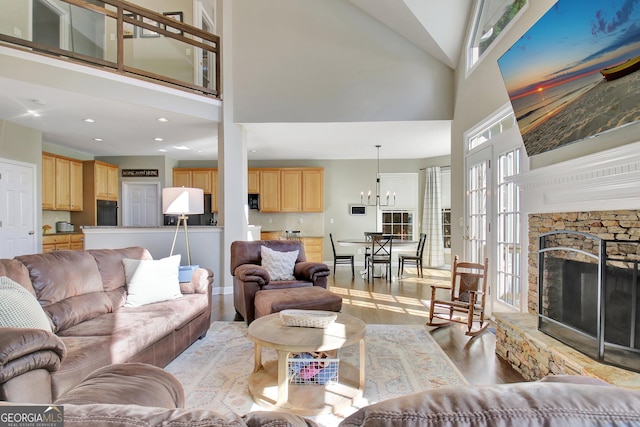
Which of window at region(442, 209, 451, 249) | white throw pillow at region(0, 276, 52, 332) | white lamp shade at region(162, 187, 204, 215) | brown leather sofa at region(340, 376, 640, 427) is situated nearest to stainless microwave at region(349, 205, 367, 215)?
window at region(442, 209, 451, 249)

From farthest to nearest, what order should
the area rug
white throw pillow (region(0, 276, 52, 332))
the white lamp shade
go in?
the white lamp shade, the area rug, white throw pillow (region(0, 276, 52, 332))

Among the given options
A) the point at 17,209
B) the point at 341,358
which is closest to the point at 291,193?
the point at 17,209

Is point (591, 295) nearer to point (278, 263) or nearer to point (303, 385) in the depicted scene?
point (303, 385)

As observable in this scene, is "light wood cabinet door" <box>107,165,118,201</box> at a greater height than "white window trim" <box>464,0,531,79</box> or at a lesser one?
lesser

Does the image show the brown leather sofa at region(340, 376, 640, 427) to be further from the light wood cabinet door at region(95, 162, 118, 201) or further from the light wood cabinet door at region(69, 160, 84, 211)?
the light wood cabinet door at region(95, 162, 118, 201)

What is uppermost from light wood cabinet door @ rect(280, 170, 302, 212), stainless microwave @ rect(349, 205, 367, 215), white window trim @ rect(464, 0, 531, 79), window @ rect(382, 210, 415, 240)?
white window trim @ rect(464, 0, 531, 79)

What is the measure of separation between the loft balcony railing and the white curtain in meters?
5.20

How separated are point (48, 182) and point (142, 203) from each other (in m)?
1.96

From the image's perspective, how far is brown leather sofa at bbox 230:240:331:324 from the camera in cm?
342

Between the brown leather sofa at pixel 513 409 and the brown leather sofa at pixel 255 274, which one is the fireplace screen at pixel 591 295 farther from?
the brown leather sofa at pixel 255 274

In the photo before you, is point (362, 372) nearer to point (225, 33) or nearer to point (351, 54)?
point (351, 54)

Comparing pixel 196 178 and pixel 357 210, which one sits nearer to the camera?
pixel 196 178

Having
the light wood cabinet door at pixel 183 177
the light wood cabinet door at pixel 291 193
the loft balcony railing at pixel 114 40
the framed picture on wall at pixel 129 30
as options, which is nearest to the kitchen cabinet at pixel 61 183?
the light wood cabinet door at pixel 183 177

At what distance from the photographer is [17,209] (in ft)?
17.3
